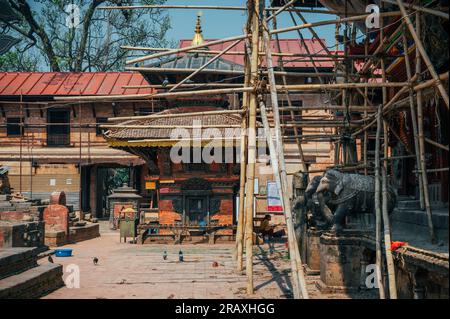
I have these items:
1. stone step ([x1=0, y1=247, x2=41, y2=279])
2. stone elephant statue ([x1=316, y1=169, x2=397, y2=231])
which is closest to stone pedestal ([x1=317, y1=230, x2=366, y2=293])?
stone elephant statue ([x1=316, y1=169, x2=397, y2=231])

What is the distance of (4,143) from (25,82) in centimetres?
407

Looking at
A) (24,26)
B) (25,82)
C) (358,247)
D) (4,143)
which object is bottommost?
(358,247)

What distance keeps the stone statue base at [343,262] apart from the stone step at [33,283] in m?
5.70

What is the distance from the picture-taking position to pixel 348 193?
10688 mm

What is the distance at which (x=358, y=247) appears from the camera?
10.2 metres

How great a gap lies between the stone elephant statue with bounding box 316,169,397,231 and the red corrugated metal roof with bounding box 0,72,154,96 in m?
21.6

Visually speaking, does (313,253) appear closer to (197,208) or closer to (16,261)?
(16,261)

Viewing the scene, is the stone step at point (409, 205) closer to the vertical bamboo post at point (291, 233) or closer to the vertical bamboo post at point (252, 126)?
the vertical bamboo post at point (252, 126)

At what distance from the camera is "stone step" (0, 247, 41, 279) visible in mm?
10000

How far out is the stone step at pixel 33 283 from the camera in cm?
898

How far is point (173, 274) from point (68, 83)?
22441 mm

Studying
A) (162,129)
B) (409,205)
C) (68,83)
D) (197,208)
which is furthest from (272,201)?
(68,83)
